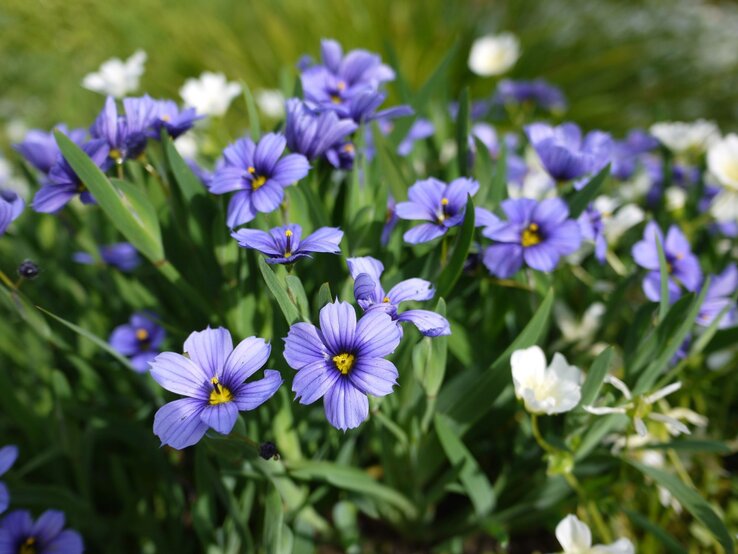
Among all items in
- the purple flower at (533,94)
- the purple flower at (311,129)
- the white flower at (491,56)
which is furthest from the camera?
the white flower at (491,56)

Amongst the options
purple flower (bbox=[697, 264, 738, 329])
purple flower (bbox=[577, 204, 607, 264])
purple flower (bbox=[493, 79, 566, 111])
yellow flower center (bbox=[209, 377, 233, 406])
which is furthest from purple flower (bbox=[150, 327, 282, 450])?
purple flower (bbox=[493, 79, 566, 111])

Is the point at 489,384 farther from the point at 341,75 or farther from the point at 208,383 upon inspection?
the point at 341,75

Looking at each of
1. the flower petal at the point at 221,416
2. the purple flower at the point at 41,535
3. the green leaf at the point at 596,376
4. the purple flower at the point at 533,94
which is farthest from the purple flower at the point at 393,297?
the purple flower at the point at 533,94

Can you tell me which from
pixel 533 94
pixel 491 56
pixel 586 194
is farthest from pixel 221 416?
pixel 491 56

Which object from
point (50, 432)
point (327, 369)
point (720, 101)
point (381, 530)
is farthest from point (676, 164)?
point (720, 101)

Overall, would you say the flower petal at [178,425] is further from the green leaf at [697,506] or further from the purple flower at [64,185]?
the green leaf at [697,506]

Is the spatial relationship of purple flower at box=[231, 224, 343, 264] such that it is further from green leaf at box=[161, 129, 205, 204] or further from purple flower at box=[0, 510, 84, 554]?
purple flower at box=[0, 510, 84, 554]
